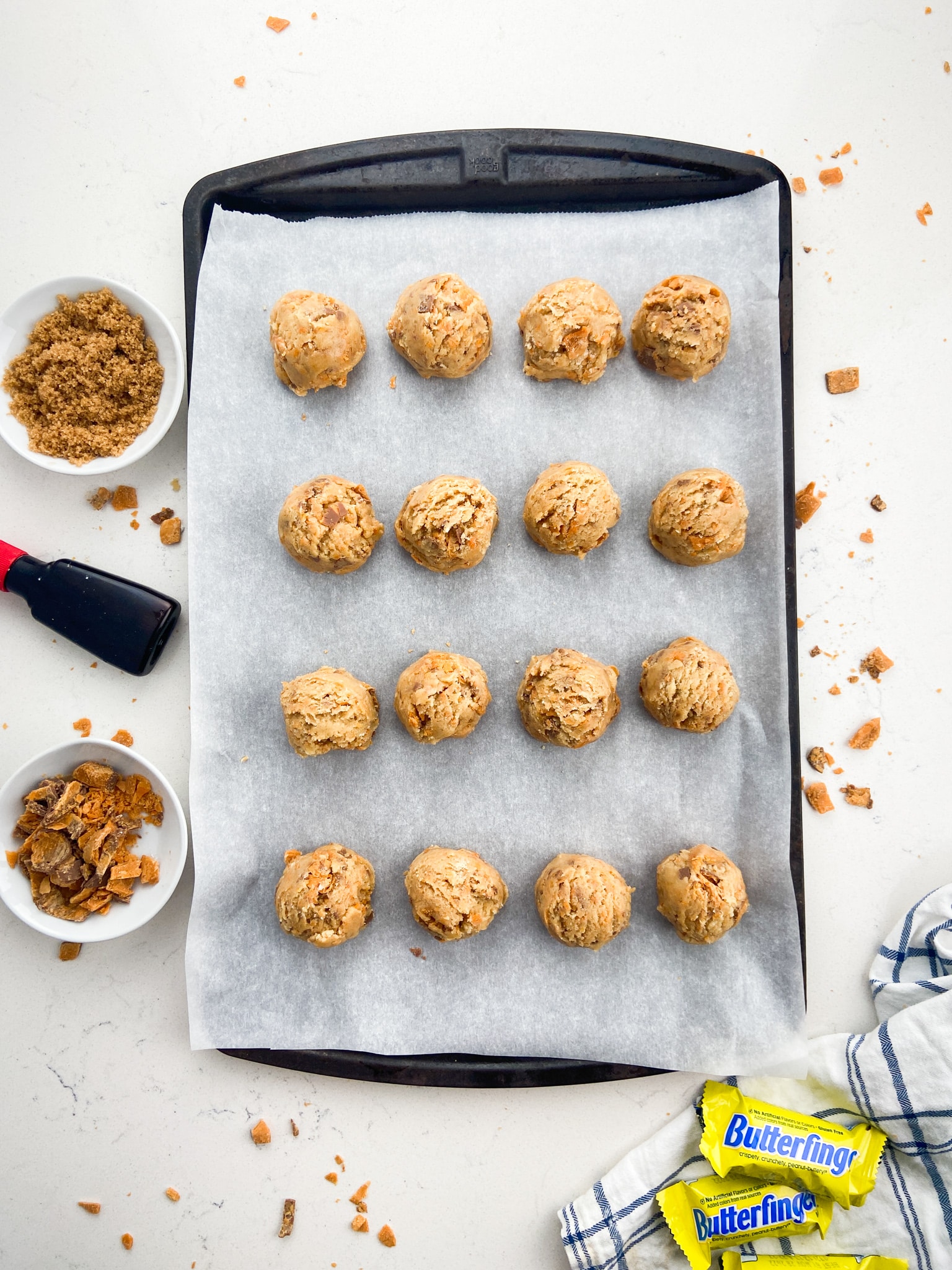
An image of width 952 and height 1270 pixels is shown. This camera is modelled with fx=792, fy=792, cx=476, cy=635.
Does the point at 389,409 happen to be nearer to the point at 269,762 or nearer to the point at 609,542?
the point at 609,542

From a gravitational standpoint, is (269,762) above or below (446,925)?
above

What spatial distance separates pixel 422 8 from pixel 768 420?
132cm

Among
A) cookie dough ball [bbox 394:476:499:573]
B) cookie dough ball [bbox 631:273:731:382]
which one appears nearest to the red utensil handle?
cookie dough ball [bbox 394:476:499:573]

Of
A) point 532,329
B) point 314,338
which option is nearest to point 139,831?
point 314,338

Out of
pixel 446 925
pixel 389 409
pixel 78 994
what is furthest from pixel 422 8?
pixel 78 994

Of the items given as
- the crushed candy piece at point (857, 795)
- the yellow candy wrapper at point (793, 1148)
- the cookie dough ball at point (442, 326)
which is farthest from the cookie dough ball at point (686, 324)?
the yellow candy wrapper at point (793, 1148)

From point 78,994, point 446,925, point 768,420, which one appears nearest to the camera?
point 446,925

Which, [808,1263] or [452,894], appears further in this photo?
[808,1263]

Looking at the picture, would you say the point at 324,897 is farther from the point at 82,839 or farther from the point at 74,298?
the point at 74,298

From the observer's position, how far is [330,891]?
5.47ft

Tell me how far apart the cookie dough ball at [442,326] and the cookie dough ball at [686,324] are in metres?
0.37

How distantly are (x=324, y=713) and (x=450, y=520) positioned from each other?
49cm

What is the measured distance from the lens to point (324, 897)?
5.45 feet

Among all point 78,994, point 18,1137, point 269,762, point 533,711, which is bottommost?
point 18,1137
